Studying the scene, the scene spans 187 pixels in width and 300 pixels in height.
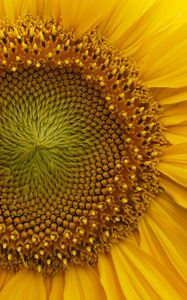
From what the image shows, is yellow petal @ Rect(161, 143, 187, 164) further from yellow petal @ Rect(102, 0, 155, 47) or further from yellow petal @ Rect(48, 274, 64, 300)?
yellow petal @ Rect(48, 274, 64, 300)

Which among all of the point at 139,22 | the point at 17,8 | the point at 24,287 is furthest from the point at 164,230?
the point at 17,8

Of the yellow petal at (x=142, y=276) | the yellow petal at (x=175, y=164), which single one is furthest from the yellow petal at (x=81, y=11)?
the yellow petal at (x=142, y=276)

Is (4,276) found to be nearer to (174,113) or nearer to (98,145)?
(98,145)

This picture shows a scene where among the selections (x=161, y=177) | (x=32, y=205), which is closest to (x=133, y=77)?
(x=161, y=177)

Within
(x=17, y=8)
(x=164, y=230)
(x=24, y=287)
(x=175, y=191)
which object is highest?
(x=17, y=8)

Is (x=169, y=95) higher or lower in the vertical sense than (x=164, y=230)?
higher

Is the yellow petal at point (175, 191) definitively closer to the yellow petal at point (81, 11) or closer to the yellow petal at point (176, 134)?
the yellow petal at point (176, 134)

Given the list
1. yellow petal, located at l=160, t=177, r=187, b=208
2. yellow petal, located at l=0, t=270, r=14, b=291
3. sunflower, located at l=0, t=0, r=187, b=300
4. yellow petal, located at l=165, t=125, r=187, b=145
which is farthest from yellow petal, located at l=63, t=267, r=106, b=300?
yellow petal, located at l=165, t=125, r=187, b=145

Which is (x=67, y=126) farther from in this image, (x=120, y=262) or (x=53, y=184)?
(x=120, y=262)
